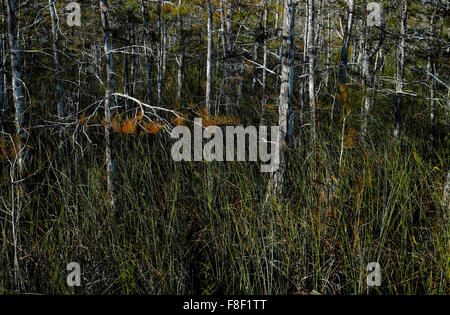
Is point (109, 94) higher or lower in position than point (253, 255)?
higher

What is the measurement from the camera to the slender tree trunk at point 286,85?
311 cm

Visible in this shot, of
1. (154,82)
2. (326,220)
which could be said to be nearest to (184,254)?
(326,220)

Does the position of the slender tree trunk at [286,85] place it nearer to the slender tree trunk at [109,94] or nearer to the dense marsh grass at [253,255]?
the dense marsh grass at [253,255]

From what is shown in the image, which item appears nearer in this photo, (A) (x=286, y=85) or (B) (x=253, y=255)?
(B) (x=253, y=255)

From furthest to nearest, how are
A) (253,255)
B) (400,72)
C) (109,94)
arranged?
(400,72)
(109,94)
(253,255)

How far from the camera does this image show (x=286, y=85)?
3178 mm

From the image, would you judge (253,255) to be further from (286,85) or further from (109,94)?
(109,94)

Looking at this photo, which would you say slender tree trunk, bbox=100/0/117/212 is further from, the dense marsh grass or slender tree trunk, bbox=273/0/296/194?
slender tree trunk, bbox=273/0/296/194

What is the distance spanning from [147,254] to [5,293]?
3.21 feet

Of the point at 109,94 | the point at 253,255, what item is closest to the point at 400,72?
the point at 253,255

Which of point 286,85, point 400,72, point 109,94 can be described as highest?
point 400,72

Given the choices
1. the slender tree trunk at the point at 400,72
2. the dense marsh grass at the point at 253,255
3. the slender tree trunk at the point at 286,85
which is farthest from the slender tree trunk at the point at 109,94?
the slender tree trunk at the point at 400,72

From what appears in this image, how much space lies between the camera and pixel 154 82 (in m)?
10.7
